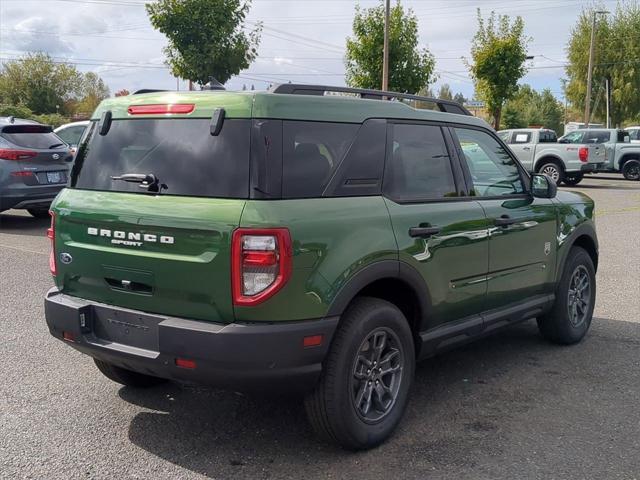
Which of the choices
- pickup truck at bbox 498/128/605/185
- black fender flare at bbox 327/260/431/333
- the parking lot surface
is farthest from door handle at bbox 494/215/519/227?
pickup truck at bbox 498/128/605/185

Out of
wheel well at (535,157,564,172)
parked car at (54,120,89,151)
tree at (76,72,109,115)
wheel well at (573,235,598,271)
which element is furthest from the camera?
tree at (76,72,109,115)

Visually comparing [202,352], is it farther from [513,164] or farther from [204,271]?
[513,164]

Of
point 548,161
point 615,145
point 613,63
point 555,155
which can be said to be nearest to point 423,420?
point 555,155

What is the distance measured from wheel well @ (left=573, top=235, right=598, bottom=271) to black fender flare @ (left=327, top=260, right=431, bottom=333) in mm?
2238

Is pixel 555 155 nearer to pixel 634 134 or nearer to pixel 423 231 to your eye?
pixel 634 134

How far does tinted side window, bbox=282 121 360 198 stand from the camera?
11.3 ft

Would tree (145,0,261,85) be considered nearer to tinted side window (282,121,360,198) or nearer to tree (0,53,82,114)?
tinted side window (282,121,360,198)

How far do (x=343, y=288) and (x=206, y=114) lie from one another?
1.10 m

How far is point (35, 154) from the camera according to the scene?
447 inches

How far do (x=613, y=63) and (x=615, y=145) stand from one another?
24.0 metres

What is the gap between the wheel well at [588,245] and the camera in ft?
19.0

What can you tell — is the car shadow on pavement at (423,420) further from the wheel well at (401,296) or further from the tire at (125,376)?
the wheel well at (401,296)

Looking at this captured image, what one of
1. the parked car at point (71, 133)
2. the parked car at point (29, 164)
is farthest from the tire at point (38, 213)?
the parked car at point (71, 133)

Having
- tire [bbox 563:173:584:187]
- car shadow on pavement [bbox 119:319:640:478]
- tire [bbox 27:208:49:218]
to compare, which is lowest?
car shadow on pavement [bbox 119:319:640:478]
